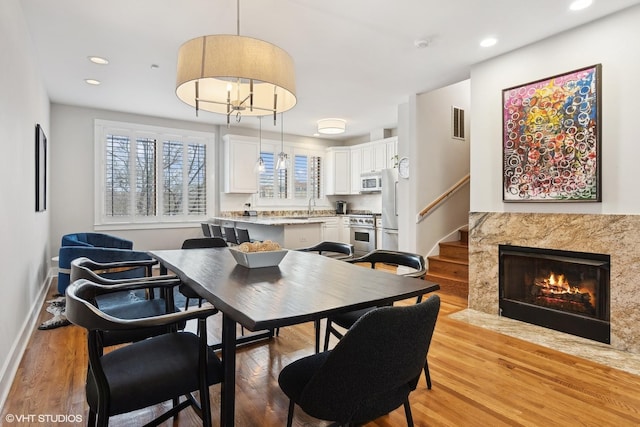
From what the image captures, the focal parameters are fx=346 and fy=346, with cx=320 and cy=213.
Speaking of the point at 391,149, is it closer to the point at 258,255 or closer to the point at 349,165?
the point at 349,165

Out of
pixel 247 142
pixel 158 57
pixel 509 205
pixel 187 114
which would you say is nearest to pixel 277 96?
pixel 158 57

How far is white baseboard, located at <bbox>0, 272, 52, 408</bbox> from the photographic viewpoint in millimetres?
2105

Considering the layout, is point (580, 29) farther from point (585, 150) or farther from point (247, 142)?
point (247, 142)

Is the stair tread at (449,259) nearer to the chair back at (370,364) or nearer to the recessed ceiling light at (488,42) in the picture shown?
the recessed ceiling light at (488,42)

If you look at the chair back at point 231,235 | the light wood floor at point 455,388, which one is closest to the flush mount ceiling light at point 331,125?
the chair back at point 231,235

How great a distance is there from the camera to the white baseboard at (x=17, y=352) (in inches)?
82.9

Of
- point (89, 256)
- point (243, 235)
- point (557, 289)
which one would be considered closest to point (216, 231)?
point (243, 235)

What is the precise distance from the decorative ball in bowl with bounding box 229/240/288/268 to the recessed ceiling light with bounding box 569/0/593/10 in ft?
9.66

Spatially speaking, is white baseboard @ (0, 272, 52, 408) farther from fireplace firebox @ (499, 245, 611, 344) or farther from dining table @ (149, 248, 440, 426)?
fireplace firebox @ (499, 245, 611, 344)

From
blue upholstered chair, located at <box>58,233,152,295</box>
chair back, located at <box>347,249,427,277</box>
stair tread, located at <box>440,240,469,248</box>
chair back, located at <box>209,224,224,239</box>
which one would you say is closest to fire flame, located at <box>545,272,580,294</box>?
stair tread, located at <box>440,240,469,248</box>

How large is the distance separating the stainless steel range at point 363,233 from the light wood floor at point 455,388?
3847 millimetres

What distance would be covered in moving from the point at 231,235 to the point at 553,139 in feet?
13.3

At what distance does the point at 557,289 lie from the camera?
332 cm

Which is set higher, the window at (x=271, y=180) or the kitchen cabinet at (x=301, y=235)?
the window at (x=271, y=180)
